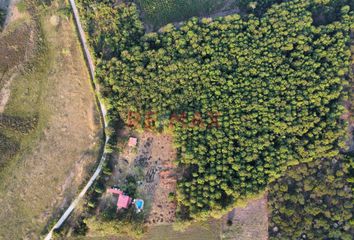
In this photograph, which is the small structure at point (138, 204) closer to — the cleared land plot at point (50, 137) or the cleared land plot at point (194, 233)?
the cleared land plot at point (194, 233)

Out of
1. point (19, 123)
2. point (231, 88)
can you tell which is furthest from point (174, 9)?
point (19, 123)

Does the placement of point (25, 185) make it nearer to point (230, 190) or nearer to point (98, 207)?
point (98, 207)

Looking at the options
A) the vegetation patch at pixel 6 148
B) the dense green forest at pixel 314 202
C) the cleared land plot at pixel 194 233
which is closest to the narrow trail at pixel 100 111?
the cleared land plot at pixel 194 233

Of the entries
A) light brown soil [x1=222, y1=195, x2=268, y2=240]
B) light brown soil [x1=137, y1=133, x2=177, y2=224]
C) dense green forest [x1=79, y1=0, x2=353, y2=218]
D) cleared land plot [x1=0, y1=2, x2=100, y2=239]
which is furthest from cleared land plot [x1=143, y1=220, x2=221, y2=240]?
cleared land plot [x1=0, y1=2, x2=100, y2=239]

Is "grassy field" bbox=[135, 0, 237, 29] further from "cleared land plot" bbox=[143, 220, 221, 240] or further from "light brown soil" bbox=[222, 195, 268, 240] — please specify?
"cleared land plot" bbox=[143, 220, 221, 240]

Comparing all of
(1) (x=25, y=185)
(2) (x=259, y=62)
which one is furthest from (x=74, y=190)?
(2) (x=259, y=62)

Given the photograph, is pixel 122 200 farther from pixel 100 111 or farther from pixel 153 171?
pixel 100 111

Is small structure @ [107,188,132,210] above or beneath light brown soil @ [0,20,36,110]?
beneath
